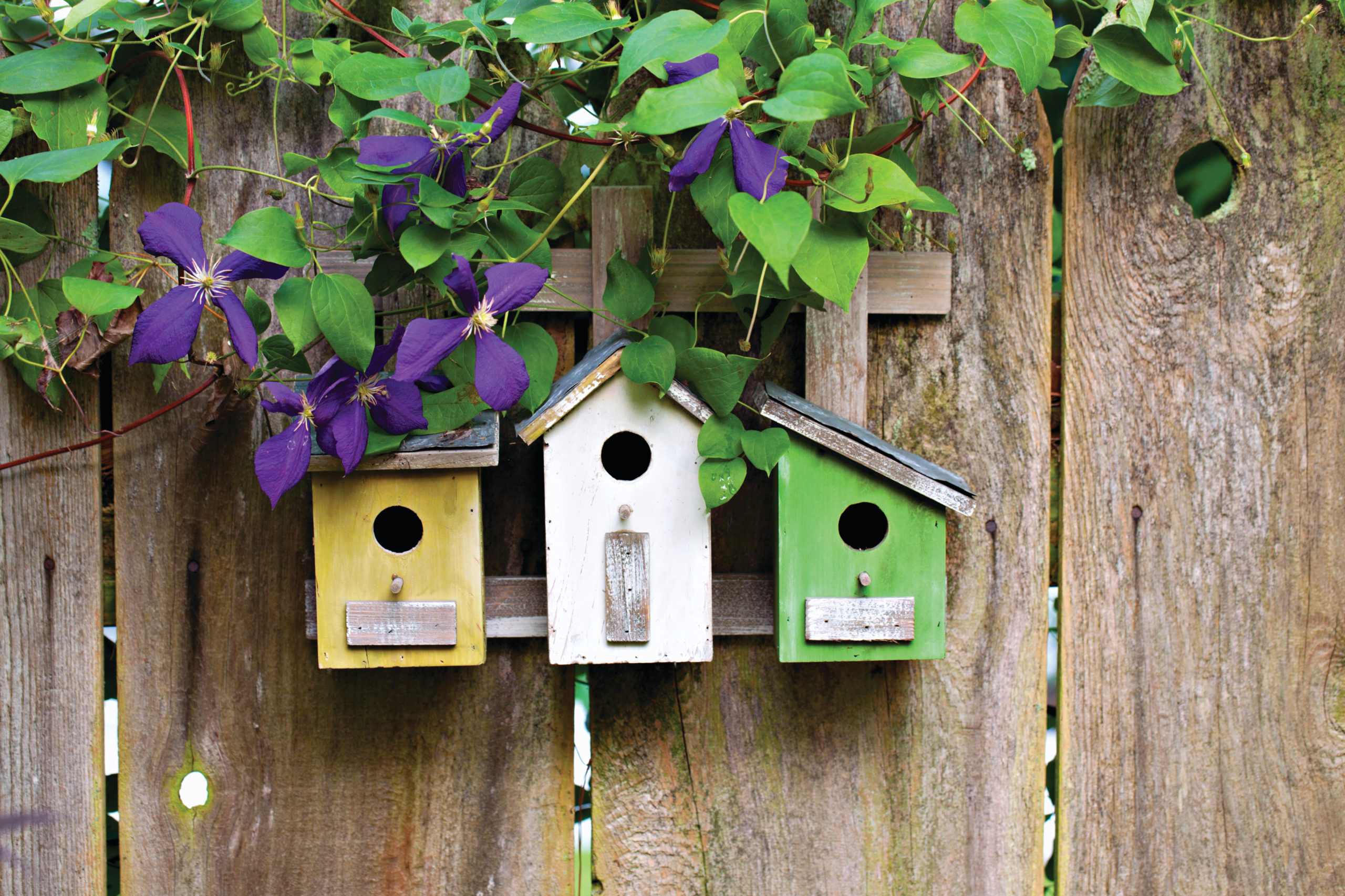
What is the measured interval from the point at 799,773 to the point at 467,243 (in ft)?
2.59

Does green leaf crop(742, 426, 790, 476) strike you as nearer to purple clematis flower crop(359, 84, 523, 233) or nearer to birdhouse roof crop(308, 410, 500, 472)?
birdhouse roof crop(308, 410, 500, 472)

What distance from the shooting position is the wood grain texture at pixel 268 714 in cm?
112

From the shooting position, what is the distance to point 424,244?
34.8 inches

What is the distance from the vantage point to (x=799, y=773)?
1168 mm

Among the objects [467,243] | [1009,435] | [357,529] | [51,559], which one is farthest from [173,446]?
[1009,435]

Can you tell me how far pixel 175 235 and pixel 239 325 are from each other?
110 millimetres

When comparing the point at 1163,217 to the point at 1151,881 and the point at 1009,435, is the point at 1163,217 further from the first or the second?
the point at 1151,881

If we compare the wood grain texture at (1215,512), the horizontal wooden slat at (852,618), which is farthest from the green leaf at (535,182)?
the wood grain texture at (1215,512)

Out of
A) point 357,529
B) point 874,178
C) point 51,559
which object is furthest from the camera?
point 51,559

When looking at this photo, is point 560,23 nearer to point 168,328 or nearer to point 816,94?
point 816,94

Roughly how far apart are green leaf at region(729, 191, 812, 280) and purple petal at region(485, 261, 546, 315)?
9.4 inches

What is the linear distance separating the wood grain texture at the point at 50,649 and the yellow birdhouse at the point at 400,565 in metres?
0.38

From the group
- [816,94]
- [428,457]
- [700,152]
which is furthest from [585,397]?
[816,94]

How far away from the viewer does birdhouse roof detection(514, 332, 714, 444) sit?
0.95 metres
